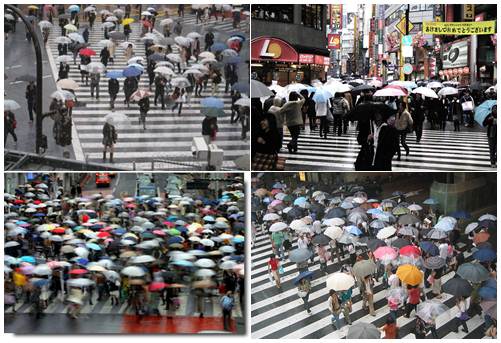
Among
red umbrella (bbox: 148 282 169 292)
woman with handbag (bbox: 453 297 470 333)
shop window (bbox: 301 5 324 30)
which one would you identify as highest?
shop window (bbox: 301 5 324 30)

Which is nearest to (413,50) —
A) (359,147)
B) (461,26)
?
(461,26)

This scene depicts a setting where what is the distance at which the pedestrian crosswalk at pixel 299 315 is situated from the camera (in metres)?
11.6

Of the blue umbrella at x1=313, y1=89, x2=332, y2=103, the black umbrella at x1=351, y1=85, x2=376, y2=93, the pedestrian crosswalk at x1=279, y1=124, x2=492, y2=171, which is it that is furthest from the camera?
the black umbrella at x1=351, y1=85, x2=376, y2=93

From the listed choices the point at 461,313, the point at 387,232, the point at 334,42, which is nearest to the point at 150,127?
the point at 387,232

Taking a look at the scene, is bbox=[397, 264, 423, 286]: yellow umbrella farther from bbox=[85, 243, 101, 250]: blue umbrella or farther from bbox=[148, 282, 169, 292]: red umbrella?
bbox=[85, 243, 101, 250]: blue umbrella

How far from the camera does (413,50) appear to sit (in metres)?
18.7

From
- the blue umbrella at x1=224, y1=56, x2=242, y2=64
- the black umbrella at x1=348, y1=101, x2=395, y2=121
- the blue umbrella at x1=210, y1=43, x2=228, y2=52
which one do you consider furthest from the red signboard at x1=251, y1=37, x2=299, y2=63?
the black umbrella at x1=348, y1=101, x2=395, y2=121

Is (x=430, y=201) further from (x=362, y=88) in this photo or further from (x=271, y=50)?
(x=271, y=50)

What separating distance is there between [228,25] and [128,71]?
1.52m

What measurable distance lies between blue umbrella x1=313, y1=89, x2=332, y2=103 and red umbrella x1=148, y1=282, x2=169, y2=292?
3759mm

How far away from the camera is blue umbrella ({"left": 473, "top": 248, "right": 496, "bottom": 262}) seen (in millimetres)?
11680

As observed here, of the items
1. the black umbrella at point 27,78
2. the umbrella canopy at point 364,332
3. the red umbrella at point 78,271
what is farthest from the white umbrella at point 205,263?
the black umbrella at point 27,78

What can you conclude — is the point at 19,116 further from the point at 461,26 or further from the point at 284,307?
the point at 461,26

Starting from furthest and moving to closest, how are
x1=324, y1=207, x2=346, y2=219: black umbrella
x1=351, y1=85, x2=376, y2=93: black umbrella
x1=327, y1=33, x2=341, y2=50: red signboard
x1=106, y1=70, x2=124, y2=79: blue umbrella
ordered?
x1=351, y1=85, x2=376, y2=93: black umbrella
x1=327, y1=33, x2=341, y2=50: red signboard
x1=324, y1=207, x2=346, y2=219: black umbrella
x1=106, y1=70, x2=124, y2=79: blue umbrella
